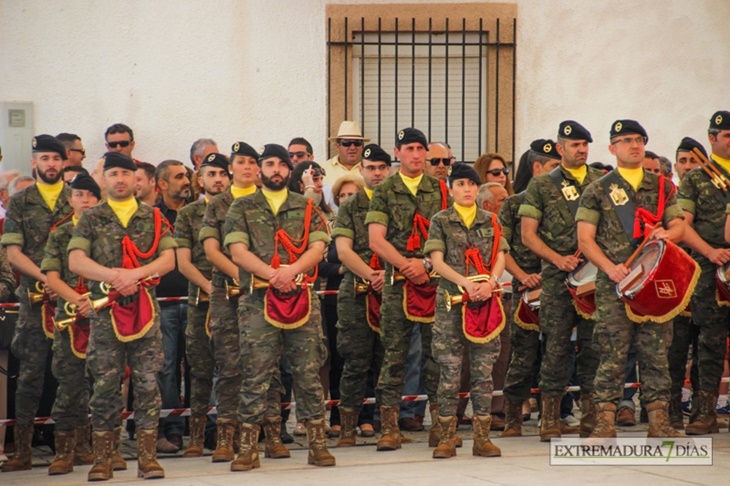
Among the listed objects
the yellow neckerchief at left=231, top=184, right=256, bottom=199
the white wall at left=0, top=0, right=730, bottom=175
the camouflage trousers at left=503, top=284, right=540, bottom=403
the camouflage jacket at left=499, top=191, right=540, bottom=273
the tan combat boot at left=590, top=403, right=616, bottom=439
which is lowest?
the tan combat boot at left=590, top=403, right=616, bottom=439

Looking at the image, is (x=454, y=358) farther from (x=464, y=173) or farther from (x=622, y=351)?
(x=464, y=173)

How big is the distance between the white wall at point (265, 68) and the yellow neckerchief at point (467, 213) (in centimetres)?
535

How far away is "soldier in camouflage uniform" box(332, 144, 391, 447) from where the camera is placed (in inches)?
387

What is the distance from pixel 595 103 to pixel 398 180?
545 cm

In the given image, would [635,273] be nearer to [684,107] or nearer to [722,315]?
[722,315]

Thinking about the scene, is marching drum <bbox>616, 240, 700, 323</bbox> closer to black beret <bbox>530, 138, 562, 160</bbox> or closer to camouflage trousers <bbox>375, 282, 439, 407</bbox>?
camouflage trousers <bbox>375, 282, 439, 407</bbox>

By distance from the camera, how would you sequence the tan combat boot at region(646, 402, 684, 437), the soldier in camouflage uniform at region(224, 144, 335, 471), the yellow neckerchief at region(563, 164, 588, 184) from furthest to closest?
the yellow neckerchief at region(563, 164, 588, 184) → the tan combat boot at region(646, 402, 684, 437) → the soldier in camouflage uniform at region(224, 144, 335, 471)

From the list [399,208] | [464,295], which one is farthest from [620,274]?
[399,208]

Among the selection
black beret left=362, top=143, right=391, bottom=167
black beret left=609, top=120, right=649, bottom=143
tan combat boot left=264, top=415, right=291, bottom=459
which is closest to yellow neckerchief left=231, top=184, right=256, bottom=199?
black beret left=362, top=143, right=391, bottom=167

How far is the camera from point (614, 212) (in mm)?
9047

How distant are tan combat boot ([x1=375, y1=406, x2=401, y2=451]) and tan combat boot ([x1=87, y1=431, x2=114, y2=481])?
6.74 feet

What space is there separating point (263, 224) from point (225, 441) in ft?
5.44

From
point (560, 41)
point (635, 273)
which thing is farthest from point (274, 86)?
point (635, 273)

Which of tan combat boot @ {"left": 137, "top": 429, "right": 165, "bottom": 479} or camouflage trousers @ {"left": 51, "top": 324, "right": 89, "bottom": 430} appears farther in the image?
camouflage trousers @ {"left": 51, "top": 324, "right": 89, "bottom": 430}
